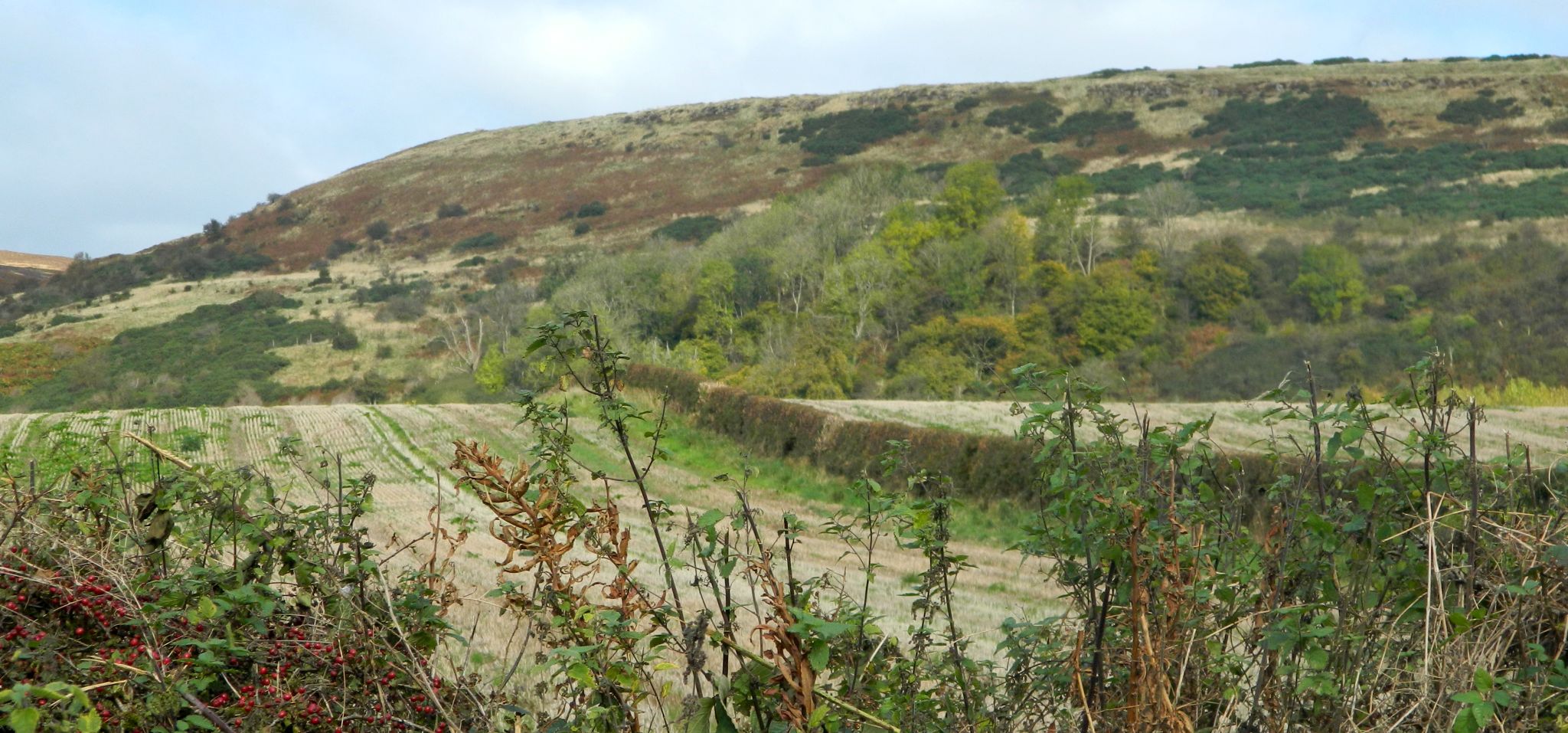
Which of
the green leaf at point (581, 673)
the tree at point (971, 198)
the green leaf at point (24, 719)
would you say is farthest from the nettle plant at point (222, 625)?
the tree at point (971, 198)

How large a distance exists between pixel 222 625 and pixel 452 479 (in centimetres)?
547

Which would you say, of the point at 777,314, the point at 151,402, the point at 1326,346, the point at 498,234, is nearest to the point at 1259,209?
the point at 1326,346

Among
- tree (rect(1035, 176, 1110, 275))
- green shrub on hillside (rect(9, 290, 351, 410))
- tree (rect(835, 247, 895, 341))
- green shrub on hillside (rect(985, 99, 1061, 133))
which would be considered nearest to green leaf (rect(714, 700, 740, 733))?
green shrub on hillside (rect(9, 290, 351, 410))

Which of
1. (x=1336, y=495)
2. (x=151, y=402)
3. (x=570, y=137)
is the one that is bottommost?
(x=151, y=402)

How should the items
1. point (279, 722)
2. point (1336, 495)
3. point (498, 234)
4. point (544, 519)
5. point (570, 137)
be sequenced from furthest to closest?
point (570, 137) → point (498, 234) → point (1336, 495) → point (279, 722) → point (544, 519)

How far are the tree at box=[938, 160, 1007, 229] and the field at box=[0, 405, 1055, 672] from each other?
3085 cm

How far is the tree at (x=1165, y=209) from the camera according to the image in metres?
50.7

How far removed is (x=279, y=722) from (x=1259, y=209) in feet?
204

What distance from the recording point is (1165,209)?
5375 cm

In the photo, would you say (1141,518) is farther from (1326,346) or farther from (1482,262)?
(1482,262)

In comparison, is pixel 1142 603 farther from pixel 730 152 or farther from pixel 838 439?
pixel 730 152

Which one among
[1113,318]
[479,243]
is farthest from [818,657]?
[479,243]

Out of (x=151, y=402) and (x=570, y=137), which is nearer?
(x=151, y=402)

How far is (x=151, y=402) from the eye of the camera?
42.1 meters
